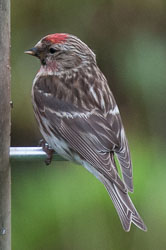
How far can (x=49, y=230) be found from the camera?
14.6 ft

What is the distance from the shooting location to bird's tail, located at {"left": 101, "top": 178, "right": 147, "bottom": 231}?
3660 mm

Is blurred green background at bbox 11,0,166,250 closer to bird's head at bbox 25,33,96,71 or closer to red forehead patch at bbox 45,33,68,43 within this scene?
bird's head at bbox 25,33,96,71

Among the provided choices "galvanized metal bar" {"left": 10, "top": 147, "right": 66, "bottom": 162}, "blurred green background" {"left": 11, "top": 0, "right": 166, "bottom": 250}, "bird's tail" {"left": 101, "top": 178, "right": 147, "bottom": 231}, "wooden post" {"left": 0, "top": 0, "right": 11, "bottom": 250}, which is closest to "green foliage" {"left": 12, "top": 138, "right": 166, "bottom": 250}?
"blurred green background" {"left": 11, "top": 0, "right": 166, "bottom": 250}

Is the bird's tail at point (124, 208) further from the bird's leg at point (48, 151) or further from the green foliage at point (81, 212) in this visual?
the green foliage at point (81, 212)

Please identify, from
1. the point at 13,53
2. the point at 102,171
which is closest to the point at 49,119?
the point at 102,171

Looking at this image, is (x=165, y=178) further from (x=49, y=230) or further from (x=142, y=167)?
(x=49, y=230)

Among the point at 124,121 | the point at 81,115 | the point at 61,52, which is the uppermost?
the point at 61,52

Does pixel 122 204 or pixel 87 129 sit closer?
pixel 122 204

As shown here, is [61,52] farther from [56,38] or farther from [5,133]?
[5,133]

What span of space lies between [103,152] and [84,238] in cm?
76

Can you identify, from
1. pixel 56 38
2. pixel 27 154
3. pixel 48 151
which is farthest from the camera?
pixel 56 38

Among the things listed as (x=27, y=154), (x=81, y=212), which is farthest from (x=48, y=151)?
(x=81, y=212)

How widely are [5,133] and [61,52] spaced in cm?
51

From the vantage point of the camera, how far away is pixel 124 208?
373cm
